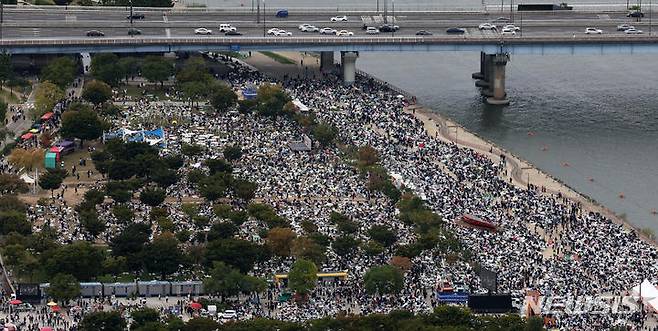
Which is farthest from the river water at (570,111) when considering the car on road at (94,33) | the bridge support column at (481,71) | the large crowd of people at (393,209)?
the car on road at (94,33)

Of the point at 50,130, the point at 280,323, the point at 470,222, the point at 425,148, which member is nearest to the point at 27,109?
the point at 50,130

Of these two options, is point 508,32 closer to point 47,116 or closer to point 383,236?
point 47,116

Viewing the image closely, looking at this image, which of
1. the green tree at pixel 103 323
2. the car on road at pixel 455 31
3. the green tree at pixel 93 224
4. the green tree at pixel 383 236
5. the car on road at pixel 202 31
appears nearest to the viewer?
the green tree at pixel 103 323

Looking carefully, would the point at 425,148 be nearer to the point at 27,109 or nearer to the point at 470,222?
the point at 470,222

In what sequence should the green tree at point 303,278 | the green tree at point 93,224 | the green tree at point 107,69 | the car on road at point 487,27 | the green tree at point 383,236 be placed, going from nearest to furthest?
the green tree at point 303,278 < the green tree at point 383,236 < the green tree at point 93,224 < the green tree at point 107,69 < the car on road at point 487,27

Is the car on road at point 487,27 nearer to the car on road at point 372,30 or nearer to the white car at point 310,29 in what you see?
the car on road at point 372,30

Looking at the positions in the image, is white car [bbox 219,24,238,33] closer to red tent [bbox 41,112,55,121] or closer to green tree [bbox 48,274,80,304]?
red tent [bbox 41,112,55,121]
